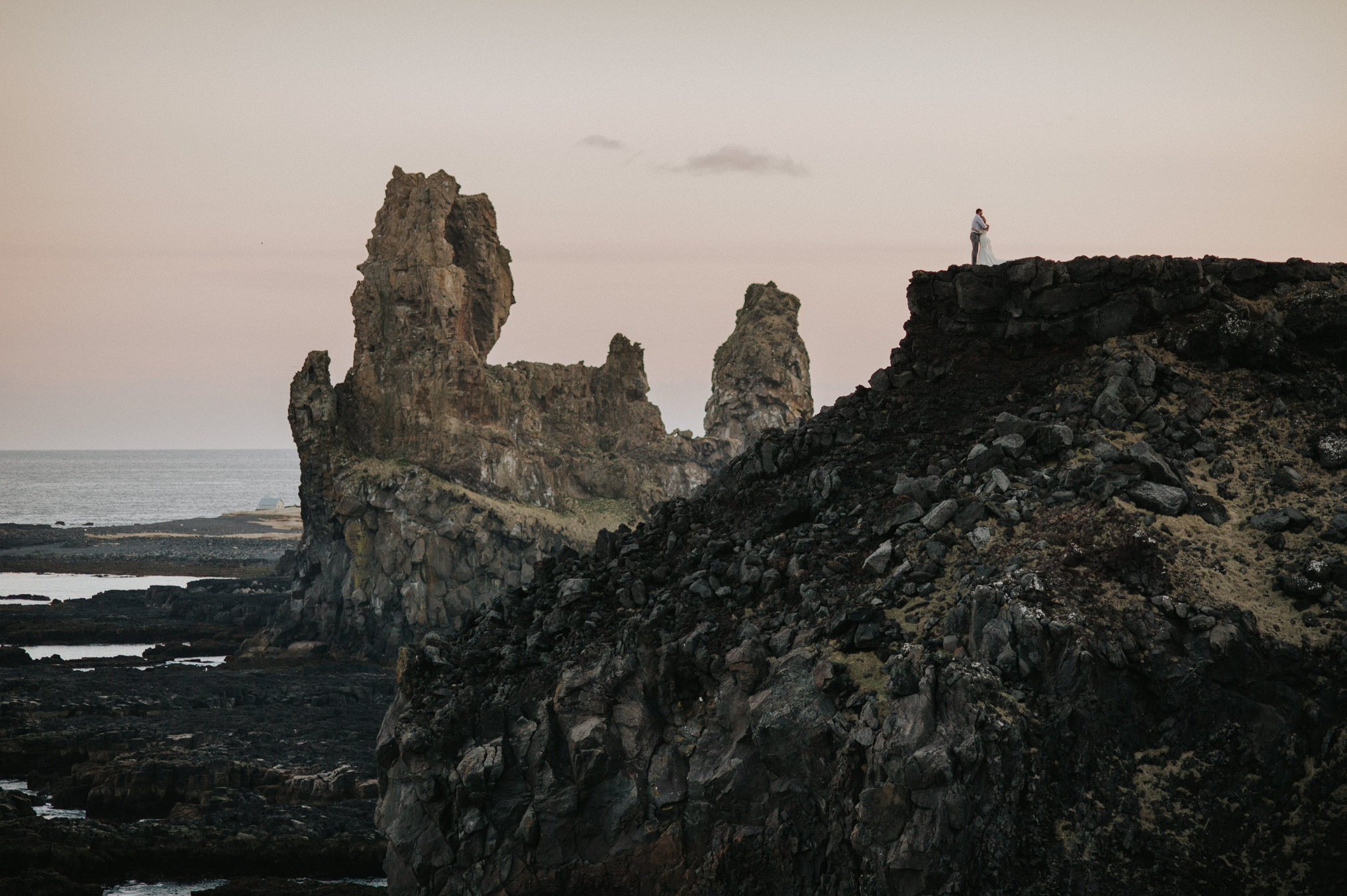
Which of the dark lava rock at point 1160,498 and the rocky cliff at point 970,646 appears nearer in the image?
the rocky cliff at point 970,646

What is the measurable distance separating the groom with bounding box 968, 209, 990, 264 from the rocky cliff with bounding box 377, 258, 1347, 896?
2.02m

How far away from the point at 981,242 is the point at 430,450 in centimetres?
5434

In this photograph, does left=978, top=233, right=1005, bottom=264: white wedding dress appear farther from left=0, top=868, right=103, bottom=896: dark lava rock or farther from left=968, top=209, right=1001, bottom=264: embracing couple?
left=0, top=868, right=103, bottom=896: dark lava rock

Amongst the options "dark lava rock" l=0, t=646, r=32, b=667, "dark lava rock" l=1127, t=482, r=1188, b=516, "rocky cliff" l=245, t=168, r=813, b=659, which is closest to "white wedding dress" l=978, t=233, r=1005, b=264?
"dark lava rock" l=1127, t=482, r=1188, b=516

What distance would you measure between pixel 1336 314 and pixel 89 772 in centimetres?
4228

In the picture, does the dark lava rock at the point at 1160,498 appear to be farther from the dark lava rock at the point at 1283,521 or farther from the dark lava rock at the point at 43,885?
the dark lava rock at the point at 43,885

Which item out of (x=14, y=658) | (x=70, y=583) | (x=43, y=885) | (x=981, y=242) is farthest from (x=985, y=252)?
(x=70, y=583)

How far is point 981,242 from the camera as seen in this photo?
24.5 meters

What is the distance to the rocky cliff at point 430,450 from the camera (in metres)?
70.9

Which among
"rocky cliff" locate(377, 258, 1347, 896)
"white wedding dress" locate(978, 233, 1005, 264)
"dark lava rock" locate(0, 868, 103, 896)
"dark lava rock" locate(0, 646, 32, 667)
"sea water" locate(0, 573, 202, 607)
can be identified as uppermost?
"white wedding dress" locate(978, 233, 1005, 264)

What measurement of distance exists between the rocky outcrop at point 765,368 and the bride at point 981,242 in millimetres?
57103

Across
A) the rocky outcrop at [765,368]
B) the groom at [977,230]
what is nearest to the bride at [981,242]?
the groom at [977,230]

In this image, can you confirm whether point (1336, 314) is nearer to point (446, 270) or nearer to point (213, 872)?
point (213, 872)

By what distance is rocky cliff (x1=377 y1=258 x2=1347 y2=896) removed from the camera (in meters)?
15.3
